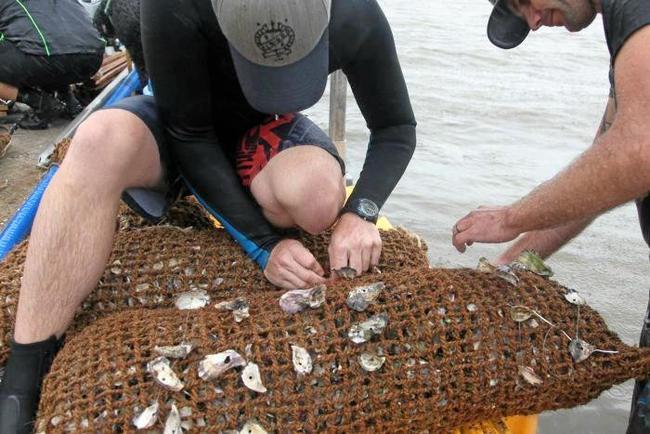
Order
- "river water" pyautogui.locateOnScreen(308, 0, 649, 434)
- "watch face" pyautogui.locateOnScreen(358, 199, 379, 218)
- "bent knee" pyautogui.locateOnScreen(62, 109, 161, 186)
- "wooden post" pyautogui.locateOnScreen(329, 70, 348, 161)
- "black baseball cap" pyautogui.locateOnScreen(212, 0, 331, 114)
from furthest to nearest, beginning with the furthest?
"wooden post" pyautogui.locateOnScreen(329, 70, 348, 161) < "river water" pyautogui.locateOnScreen(308, 0, 649, 434) < "watch face" pyautogui.locateOnScreen(358, 199, 379, 218) < "bent knee" pyautogui.locateOnScreen(62, 109, 161, 186) < "black baseball cap" pyautogui.locateOnScreen(212, 0, 331, 114)

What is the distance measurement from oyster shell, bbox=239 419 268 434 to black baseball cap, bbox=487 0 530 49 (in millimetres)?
1517

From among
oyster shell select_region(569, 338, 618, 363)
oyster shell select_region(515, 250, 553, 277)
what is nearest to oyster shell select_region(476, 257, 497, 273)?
oyster shell select_region(515, 250, 553, 277)

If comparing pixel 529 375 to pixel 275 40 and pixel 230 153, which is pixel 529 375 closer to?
pixel 275 40

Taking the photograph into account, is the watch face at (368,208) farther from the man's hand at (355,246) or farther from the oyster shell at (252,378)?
the oyster shell at (252,378)

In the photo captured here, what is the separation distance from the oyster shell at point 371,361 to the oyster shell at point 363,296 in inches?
5.0

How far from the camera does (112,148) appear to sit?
1826 millimetres

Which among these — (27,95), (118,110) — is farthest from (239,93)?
(27,95)

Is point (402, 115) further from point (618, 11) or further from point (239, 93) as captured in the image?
point (618, 11)

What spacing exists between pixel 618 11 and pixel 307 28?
2.60ft

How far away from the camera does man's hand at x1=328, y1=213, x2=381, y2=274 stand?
6.56 feet

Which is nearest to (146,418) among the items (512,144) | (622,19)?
(622,19)

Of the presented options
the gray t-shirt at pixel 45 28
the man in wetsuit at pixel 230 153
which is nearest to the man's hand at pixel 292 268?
the man in wetsuit at pixel 230 153

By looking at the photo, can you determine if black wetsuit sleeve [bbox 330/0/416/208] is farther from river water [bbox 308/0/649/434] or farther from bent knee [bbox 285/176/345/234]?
river water [bbox 308/0/649/434]

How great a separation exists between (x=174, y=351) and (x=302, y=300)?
367 mm
